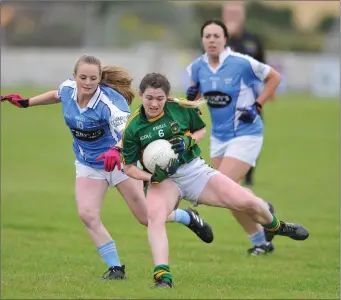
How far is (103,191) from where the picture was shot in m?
8.59

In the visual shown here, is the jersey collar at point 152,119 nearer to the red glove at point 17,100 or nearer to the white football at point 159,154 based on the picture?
the white football at point 159,154

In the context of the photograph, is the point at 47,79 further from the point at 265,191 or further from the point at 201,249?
the point at 201,249

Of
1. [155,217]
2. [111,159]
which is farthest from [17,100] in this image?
[155,217]

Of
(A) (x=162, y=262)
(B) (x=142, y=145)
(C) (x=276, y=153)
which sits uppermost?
(B) (x=142, y=145)

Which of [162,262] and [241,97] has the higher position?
[241,97]

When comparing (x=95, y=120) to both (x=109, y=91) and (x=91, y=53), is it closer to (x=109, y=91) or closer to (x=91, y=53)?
(x=109, y=91)

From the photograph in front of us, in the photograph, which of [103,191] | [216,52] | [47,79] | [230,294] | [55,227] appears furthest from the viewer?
[47,79]

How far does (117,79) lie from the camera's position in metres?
8.58

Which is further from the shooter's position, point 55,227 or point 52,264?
point 55,227

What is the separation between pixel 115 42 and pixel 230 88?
3439cm

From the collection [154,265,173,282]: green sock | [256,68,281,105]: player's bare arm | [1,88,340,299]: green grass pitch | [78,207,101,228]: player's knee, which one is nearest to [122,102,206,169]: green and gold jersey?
[78,207,101,228]: player's knee

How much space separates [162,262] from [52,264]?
86.1 inches

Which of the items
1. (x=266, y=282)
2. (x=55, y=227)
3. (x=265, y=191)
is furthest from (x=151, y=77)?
(x=265, y=191)

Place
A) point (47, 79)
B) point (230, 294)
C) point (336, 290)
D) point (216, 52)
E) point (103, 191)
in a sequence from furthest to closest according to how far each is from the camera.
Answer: point (47, 79) → point (216, 52) → point (103, 191) → point (336, 290) → point (230, 294)
